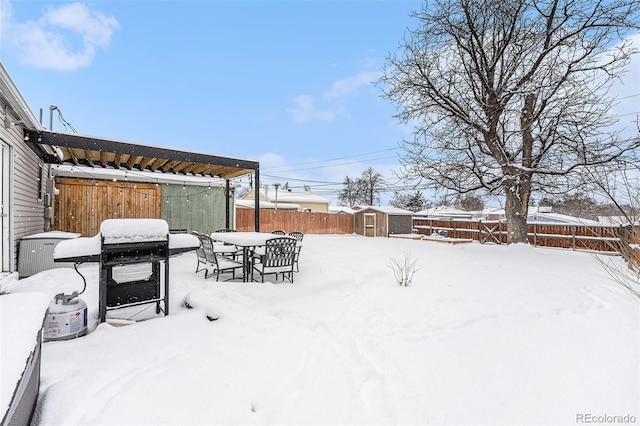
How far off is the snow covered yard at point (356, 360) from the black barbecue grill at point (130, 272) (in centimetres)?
31

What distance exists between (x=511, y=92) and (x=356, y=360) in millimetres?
7608

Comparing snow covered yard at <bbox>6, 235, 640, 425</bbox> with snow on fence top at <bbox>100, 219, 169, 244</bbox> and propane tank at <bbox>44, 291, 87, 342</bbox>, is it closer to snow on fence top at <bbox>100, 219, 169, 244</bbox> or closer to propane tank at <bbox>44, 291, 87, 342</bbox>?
propane tank at <bbox>44, 291, 87, 342</bbox>

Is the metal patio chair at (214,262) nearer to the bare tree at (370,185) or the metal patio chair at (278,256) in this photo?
the metal patio chair at (278,256)

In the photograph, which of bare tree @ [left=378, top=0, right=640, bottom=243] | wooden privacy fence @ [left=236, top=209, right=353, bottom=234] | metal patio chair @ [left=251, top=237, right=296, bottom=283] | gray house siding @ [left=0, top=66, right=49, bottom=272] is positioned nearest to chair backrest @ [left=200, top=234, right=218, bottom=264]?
metal patio chair @ [left=251, top=237, right=296, bottom=283]

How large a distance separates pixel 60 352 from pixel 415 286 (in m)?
4.07

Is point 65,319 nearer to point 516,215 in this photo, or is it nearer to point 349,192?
point 516,215

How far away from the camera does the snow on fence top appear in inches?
112

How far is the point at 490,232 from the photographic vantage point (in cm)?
1319

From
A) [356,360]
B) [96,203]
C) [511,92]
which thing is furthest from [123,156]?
[511,92]

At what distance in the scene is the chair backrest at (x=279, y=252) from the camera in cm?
472

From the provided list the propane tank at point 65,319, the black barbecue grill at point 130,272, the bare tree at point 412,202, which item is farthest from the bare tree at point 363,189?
the propane tank at point 65,319

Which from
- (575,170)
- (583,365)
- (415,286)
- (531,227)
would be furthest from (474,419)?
(531,227)

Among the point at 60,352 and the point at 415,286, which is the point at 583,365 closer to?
the point at 415,286

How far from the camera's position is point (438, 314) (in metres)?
3.26
